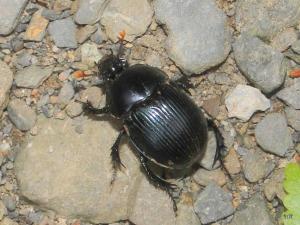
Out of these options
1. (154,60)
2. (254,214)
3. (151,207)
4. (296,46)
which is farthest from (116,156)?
(296,46)

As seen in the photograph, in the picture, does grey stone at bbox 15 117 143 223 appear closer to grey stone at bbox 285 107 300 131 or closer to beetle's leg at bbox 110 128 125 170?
beetle's leg at bbox 110 128 125 170

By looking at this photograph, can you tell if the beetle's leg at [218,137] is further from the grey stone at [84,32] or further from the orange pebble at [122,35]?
the grey stone at [84,32]

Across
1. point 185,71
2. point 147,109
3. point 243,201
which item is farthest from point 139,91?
point 243,201

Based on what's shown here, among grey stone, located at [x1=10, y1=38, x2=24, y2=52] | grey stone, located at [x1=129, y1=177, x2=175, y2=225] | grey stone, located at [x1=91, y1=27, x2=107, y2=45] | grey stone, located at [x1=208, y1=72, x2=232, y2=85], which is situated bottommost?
grey stone, located at [x1=129, y1=177, x2=175, y2=225]

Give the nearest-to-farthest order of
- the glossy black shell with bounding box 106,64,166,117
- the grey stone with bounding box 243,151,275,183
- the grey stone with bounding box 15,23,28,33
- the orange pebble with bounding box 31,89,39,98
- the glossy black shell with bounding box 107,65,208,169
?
1. the glossy black shell with bounding box 107,65,208,169
2. the glossy black shell with bounding box 106,64,166,117
3. the grey stone with bounding box 243,151,275,183
4. the orange pebble with bounding box 31,89,39,98
5. the grey stone with bounding box 15,23,28,33

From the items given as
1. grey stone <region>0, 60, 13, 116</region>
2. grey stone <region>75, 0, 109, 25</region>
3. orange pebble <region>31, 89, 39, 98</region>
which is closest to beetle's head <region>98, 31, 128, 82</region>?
grey stone <region>75, 0, 109, 25</region>

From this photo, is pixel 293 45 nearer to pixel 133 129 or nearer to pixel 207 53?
pixel 207 53

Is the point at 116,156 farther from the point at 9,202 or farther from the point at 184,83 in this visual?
the point at 9,202
